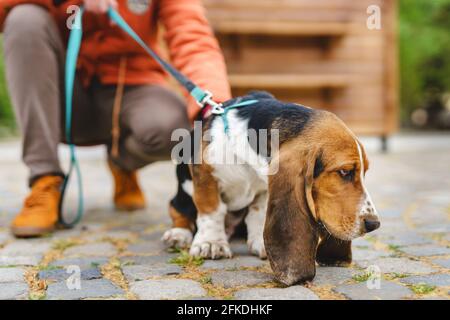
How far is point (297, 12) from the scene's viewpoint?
7012mm

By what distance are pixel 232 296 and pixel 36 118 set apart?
1609mm

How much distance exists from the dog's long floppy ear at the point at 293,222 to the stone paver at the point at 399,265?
0.42m

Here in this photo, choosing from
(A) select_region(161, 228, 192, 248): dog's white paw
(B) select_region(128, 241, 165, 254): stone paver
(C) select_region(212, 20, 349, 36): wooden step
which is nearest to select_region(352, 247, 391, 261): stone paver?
(A) select_region(161, 228, 192, 248): dog's white paw

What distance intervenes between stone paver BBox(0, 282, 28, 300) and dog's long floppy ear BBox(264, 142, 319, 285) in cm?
82

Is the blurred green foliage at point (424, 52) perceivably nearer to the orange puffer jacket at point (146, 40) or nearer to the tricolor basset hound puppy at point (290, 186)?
the orange puffer jacket at point (146, 40)

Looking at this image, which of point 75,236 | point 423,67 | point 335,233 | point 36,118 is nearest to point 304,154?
point 335,233

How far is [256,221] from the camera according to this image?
8.41 feet

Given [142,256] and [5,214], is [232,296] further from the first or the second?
[5,214]

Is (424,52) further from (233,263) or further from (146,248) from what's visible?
(233,263)

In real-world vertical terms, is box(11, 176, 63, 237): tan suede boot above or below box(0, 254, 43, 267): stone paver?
above

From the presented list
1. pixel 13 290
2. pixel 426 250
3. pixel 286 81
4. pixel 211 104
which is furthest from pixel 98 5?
pixel 286 81

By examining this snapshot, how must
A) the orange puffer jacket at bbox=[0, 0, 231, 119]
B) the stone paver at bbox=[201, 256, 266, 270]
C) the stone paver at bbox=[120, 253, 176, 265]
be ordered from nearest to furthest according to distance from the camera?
1. the stone paver at bbox=[201, 256, 266, 270]
2. the stone paver at bbox=[120, 253, 176, 265]
3. the orange puffer jacket at bbox=[0, 0, 231, 119]

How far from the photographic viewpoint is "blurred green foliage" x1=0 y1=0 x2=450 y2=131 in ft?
37.6

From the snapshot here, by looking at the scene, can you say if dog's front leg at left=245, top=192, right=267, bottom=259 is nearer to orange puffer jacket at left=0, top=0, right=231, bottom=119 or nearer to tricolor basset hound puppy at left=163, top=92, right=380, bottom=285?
tricolor basset hound puppy at left=163, top=92, right=380, bottom=285
